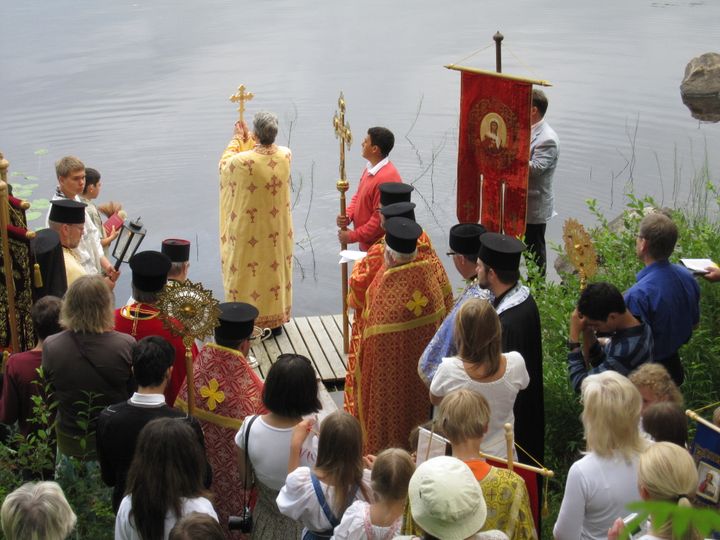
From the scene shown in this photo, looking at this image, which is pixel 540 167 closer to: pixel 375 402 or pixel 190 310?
pixel 375 402

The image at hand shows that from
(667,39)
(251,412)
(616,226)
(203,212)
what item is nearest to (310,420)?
(251,412)

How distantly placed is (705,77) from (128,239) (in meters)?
12.9

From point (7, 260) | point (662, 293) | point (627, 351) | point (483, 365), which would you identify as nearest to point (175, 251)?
point (7, 260)

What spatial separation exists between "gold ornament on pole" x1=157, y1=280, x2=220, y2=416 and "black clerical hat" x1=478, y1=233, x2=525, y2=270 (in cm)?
135

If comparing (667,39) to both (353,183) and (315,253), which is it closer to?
(353,183)

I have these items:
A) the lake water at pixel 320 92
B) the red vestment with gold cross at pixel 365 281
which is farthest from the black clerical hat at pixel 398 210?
the lake water at pixel 320 92

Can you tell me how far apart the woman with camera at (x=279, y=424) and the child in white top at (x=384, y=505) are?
58 centimetres

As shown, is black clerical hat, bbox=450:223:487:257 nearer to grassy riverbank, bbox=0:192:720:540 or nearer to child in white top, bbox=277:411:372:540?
grassy riverbank, bbox=0:192:720:540

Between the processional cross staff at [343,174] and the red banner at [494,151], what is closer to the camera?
the red banner at [494,151]

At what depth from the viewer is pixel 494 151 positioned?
6992 mm

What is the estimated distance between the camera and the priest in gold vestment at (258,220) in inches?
304

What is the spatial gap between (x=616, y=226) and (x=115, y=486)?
7.11 meters

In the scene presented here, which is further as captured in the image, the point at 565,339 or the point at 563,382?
the point at 565,339

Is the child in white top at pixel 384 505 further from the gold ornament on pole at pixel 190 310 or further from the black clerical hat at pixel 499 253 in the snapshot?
the black clerical hat at pixel 499 253
